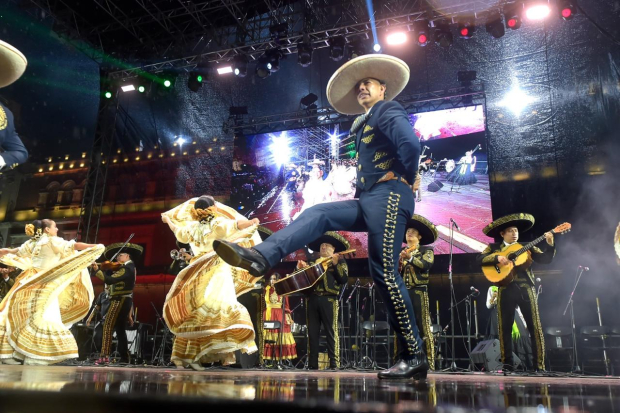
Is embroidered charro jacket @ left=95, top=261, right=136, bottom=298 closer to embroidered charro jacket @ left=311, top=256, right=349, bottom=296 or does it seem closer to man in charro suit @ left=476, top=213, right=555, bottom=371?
embroidered charro jacket @ left=311, top=256, right=349, bottom=296

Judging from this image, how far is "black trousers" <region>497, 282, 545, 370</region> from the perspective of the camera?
6277mm

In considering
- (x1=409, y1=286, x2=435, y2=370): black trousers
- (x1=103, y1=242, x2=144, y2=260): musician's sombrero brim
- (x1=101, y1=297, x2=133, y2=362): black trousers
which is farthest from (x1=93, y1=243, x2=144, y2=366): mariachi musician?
(x1=409, y1=286, x2=435, y2=370): black trousers

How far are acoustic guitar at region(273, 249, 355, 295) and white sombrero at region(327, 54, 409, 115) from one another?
334cm

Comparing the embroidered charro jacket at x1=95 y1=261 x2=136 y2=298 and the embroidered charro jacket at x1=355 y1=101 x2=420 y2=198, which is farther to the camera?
the embroidered charro jacket at x1=95 y1=261 x2=136 y2=298

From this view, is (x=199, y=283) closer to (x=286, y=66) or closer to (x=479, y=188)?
(x=479, y=188)

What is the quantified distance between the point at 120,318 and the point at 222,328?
16.1 ft

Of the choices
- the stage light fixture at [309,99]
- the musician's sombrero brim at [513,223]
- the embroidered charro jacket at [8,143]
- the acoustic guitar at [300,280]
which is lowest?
the acoustic guitar at [300,280]

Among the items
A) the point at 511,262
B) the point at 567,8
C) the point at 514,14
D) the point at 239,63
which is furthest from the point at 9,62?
the point at 567,8

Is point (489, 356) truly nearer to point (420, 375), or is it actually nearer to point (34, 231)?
point (420, 375)

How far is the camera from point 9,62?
4090 mm

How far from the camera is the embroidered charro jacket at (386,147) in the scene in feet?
9.59

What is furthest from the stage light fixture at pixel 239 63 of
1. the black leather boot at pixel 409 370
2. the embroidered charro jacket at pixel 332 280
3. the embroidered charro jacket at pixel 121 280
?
the black leather boot at pixel 409 370

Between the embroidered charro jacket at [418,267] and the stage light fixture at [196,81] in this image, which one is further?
the stage light fixture at [196,81]

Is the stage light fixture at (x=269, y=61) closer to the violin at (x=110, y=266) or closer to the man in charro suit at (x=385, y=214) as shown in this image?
the violin at (x=110, y=266)
